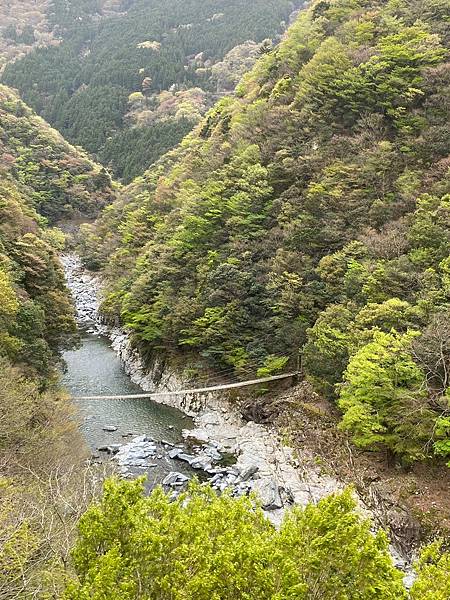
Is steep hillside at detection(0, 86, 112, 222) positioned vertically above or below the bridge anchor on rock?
above

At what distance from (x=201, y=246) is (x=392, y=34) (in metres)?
14.1

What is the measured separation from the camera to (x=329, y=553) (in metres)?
5.13

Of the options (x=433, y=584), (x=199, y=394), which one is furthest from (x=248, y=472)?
(x=433, y=584)

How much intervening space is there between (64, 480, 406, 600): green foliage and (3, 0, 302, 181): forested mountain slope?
5411 centimetres

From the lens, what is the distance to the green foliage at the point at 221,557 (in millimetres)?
4707

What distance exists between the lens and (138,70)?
7438 centimetres

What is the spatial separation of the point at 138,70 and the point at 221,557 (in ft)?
263

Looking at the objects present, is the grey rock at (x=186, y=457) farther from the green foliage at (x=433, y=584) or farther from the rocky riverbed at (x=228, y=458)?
the green foliage at (x=433, y=584)

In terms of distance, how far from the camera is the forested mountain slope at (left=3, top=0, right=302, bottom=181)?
61.3 m

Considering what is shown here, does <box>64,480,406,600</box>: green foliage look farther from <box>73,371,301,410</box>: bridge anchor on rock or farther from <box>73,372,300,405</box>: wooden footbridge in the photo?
<box>73,371,301,410</box>: bridge anchor on rock

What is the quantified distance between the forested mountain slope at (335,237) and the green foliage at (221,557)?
7.31m

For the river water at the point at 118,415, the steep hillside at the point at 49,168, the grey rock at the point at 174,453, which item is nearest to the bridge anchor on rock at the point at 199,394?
the river water at the point at 118,415

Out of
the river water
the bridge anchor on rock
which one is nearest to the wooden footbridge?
the bridge anchor on rock

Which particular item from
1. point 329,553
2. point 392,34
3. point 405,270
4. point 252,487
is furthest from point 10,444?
point 392,34
